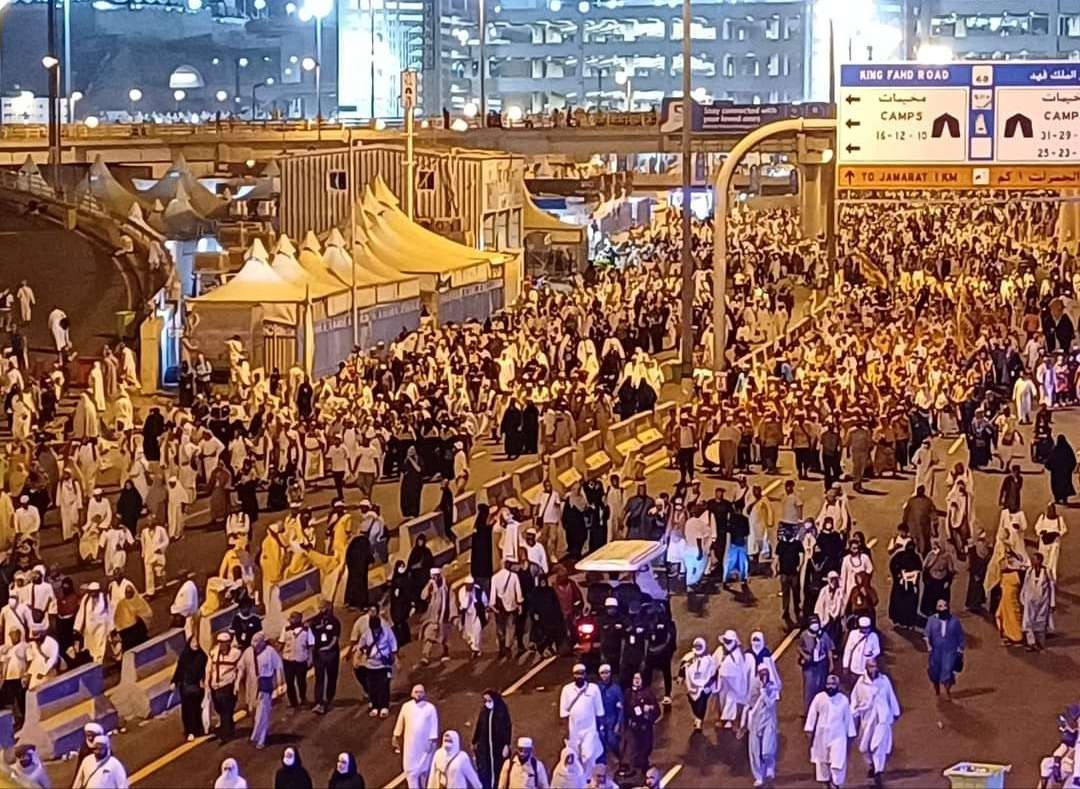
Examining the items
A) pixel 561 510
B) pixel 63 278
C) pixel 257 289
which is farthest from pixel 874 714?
pixel 63 278

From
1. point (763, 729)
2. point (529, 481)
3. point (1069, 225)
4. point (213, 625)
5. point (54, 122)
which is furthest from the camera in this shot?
point (1069, 225)

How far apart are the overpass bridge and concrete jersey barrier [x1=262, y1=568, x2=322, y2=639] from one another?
35910 mm

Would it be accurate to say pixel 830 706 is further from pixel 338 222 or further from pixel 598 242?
pixel 598 242

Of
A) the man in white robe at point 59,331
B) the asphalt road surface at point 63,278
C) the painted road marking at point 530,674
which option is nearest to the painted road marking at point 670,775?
→ the painted road marking at point 530,674

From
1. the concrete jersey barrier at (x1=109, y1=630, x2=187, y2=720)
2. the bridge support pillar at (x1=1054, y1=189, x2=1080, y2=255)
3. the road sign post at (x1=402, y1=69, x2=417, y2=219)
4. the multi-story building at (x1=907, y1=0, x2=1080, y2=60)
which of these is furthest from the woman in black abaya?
the multi-story building at (x1=907, y1=0, x2=1080, y2=60)

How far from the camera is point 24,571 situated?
58.5 ft

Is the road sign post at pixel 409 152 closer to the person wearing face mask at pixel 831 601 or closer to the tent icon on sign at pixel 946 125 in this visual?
the tent icon on sign at pixel 946 125

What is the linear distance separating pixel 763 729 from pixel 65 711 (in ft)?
16.1

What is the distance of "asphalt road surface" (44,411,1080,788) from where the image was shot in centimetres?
1556

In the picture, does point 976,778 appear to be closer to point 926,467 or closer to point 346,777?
point 346,777

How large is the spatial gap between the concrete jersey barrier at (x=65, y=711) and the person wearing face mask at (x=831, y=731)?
16.5ft

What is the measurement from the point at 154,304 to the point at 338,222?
39.8 ft

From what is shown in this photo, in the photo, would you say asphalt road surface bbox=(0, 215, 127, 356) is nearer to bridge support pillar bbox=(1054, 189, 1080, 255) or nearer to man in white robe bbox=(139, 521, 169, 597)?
man in white robe bbox=(139, 521, 169, 597)

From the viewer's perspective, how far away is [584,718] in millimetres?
14703
